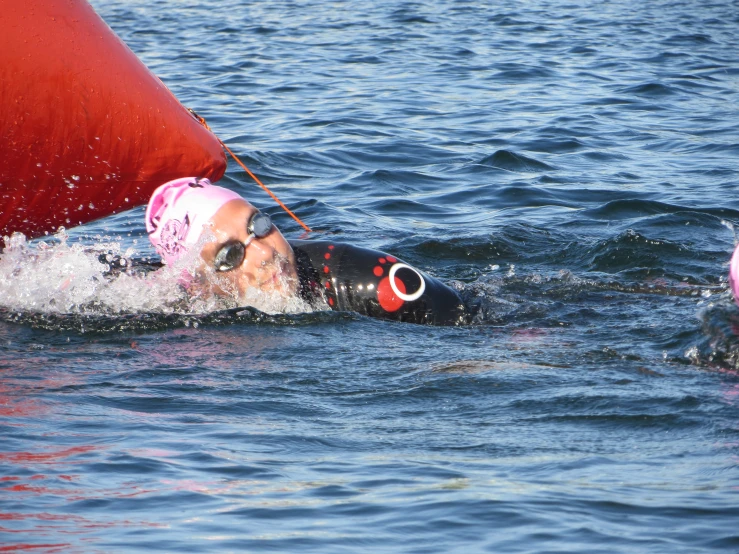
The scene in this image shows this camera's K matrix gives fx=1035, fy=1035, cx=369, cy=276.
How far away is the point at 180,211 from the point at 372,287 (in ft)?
3.74

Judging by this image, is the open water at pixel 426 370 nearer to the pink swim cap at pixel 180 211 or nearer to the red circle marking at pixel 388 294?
the red circle marking at pixel 388 294

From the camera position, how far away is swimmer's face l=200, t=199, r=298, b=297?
555 cm

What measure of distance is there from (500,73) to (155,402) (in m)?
10.8

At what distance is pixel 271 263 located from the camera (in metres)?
5.59

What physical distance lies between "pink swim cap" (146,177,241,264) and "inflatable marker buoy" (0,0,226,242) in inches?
11.3

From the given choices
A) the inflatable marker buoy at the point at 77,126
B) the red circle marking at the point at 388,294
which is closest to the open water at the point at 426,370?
the red circle marking at the point at 388,294

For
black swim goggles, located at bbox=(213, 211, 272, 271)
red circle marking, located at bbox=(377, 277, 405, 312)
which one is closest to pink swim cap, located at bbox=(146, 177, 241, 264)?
black swim goggles, located at bbox=(213, 211, 272, 271)

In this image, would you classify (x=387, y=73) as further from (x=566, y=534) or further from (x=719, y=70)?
(x=566, y=534)

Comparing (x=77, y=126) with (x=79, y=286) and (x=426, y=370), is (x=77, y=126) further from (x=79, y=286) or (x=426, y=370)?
(x=426, y=370)

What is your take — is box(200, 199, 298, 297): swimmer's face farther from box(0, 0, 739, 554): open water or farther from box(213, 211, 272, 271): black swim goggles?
box(0, 0, 739, 554): open water

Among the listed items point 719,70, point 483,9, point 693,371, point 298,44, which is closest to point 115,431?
point 693,371

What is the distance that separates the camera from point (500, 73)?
1450cm

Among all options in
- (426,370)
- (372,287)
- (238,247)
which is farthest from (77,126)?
(426,370)

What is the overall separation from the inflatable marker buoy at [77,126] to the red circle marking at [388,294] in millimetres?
1375
